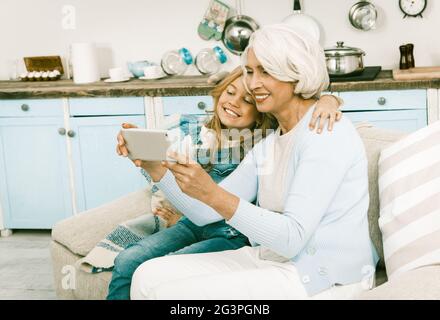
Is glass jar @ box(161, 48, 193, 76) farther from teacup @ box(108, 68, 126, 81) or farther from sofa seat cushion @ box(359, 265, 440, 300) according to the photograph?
sofa seat cushion @ box(359, 265, 440, 300)

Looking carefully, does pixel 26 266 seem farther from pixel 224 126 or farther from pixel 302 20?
pixel 302 20

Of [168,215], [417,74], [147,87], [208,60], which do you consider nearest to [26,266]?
[147,87]

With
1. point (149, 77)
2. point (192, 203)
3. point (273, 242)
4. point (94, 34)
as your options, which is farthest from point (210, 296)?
point (94, 34)

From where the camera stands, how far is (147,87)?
11.3 ft

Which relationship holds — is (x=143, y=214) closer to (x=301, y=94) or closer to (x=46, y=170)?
(x=301, y=94)

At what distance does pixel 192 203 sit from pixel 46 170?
200cm

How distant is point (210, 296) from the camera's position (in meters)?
1.66

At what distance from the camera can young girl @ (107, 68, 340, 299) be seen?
2.00 metres

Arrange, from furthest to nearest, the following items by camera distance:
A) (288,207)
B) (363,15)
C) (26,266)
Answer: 1. (363,15)
2. (26,266)
3. (288,207)

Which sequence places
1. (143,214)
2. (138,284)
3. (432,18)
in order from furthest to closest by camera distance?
(432,18)
(143,214)
(138,284)

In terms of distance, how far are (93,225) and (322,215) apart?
930 millimetres

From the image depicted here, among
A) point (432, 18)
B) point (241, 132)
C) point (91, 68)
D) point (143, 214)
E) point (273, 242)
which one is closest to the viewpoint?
point (273, 242)

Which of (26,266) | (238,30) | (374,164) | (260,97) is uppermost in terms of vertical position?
(238,30)

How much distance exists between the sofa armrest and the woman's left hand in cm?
77
